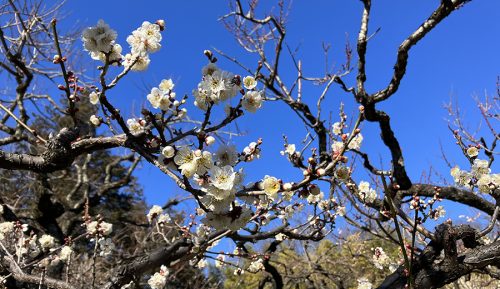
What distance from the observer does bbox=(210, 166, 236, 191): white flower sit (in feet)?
4.51

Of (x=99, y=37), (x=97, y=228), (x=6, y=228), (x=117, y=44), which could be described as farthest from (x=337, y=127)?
(x=6, y=228)

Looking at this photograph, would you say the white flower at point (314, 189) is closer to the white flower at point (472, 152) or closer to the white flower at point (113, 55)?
the white flower at point (113, 55)

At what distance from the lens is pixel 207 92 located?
1.60 metres

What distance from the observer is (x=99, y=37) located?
166 cm

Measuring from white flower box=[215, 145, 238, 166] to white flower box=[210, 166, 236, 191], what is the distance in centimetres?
17

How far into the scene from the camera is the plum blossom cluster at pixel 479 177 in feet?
12.2

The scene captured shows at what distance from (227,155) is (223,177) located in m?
0.22

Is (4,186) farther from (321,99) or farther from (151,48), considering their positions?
(151,48)

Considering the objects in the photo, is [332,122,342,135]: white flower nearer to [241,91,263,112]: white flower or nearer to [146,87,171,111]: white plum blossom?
[241,91,263,112]: white flower

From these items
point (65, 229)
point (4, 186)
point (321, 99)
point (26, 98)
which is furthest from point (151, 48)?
point (4, 186)

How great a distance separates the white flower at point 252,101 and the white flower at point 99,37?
2.08ft

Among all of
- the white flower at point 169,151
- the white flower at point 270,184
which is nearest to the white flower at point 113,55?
the white flower at point 169,151

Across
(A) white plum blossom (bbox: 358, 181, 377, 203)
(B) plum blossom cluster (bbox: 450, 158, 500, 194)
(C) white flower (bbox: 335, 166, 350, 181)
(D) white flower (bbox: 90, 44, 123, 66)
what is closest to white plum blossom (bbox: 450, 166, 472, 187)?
(B) plum blossom cluster (bbox: 450, 158, 500, 194)

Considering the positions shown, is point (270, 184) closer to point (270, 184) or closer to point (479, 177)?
point (270, 184)
